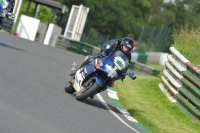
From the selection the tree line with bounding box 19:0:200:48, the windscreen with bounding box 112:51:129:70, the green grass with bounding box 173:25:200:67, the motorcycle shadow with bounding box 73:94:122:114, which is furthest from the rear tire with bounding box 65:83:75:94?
the tree line with bounding box 19:0:200:48

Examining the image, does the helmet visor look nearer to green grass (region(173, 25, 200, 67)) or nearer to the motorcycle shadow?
the motorcycle shadow

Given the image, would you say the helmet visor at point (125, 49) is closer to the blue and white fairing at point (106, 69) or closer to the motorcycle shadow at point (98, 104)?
the blue and white fairing at point (106, 69)

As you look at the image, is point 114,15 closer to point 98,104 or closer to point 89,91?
point 98,104

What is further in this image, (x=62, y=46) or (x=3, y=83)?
(x=62, y=46)

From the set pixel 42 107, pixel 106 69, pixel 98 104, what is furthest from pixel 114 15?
pixel 42 107

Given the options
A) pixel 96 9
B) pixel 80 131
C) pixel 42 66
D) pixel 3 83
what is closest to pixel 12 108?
pixel 80 131

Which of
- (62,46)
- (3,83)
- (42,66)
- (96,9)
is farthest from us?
(96,9)

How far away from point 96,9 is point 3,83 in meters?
60.4

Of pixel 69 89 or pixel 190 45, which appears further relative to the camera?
pixel 190 45

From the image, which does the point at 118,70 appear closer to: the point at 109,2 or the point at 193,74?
the point at 193,74

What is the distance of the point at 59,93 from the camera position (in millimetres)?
14039

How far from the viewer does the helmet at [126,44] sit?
1378 centimetres

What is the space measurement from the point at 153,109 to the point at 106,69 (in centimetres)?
248

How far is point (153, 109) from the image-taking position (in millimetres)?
15750
